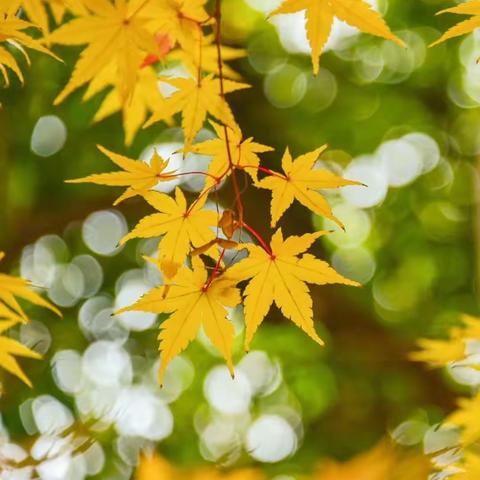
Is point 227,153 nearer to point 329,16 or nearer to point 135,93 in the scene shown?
point 329,16

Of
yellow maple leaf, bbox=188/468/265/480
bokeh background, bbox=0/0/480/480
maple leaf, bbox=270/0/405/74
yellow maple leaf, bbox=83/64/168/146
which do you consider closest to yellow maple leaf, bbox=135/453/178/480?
yellow maple leaf, bbox=188/468/265/480

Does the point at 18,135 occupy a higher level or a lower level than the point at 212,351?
higher

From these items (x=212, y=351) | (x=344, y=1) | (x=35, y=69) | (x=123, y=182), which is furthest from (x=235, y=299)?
(x=212, y=351)

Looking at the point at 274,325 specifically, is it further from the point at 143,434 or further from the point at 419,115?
the point at 419,115

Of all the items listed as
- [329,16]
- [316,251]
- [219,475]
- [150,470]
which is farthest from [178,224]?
[316,251]

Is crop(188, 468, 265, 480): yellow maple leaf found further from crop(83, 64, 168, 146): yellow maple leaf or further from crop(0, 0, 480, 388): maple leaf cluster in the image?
crop(83, 64, 168, 146): yellow maple leaf

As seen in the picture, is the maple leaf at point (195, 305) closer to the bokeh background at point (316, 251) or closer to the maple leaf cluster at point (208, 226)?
the maple leaf cluster at point (208, 226)

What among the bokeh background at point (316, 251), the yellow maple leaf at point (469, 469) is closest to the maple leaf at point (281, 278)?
the yellow maple leaf at point (469, 469)
